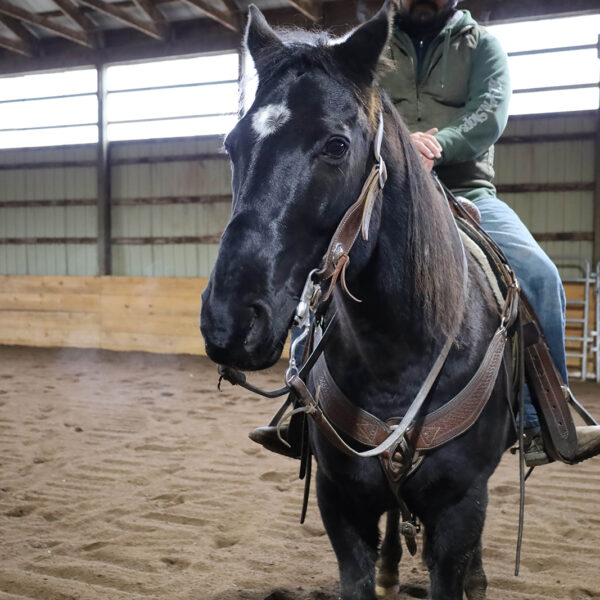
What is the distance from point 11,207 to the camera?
11617mm

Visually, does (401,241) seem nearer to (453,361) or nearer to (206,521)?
(453,361)

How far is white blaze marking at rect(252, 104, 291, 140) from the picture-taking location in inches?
46.8

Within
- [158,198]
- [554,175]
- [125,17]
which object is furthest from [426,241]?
[158,198]

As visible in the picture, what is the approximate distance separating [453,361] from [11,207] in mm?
11701

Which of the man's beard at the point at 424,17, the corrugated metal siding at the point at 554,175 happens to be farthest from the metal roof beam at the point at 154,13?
the man's beard at the point at 424,17

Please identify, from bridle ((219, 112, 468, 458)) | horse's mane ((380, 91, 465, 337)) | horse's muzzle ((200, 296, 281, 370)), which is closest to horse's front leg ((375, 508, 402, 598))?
bridle ((219, 112, 468, 458))

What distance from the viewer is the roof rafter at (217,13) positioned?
867 cm

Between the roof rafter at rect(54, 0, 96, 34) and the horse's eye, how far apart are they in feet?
34.0

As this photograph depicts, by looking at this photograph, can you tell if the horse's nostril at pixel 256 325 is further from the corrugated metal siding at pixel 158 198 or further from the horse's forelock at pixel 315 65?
the corrugated metal siding at pixel 158 198

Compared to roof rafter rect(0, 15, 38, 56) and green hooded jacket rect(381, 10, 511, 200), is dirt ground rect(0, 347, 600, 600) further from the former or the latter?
roof rafter rect(0, 15, 38, 56)

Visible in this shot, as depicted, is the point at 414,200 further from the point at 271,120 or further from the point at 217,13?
the point at 217,13

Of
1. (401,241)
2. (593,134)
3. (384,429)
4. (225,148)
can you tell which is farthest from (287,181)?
(593,134)

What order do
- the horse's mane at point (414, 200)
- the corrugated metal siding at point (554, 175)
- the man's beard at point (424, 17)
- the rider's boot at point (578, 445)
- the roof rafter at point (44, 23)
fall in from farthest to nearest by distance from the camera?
the roof rafter at point (44, 23)
the corrugated metal siding at point (554, 175)
the man's beard at point (424, 17)
the rider's boot at point (578, 445)
the horse's mane at point (414, 200)

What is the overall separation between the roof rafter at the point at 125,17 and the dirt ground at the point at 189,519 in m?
6.14
